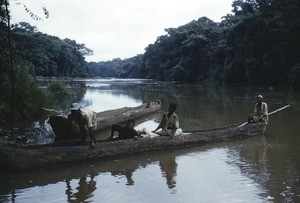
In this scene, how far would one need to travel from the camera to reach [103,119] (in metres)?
13.1

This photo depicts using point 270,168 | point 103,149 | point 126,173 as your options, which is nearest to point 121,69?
point 103,149

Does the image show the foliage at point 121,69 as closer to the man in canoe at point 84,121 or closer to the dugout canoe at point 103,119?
the dugout canoe at point 103,119

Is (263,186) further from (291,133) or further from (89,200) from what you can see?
(291,133)

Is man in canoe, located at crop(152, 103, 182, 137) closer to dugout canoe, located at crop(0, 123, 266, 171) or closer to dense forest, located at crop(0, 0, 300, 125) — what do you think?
dugout canoe, located at crop(0, 123, 266, 171)

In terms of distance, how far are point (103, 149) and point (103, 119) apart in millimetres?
5020

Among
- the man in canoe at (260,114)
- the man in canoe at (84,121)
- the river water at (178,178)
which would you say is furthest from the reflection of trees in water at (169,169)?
the man in canoe at (260,114)

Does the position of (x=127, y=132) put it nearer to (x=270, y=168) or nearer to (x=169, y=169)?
(x=169, y=169)

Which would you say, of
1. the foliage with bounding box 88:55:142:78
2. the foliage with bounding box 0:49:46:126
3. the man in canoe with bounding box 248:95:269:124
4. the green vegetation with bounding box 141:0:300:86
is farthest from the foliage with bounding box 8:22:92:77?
the man in canoe with bounding box 248:95:269:124

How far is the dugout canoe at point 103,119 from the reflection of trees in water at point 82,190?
1803 mm

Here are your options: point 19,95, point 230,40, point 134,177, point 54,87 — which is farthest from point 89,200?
point 230,40

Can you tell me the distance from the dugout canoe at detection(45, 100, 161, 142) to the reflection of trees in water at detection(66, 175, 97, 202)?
180 centimetres

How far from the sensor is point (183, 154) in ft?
29.7

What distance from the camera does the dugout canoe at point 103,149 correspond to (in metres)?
6.95

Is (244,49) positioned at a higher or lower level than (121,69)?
lower
